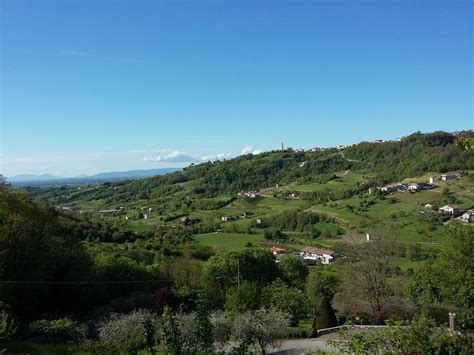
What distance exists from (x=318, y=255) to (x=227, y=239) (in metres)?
15.7

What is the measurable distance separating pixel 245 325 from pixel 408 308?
11.7 metres

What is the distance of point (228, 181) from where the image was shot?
14000cm

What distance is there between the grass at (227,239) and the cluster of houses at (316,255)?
612 centimetres

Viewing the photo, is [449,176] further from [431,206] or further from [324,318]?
[324,318]

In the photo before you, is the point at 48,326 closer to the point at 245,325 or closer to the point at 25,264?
the point at 25,264

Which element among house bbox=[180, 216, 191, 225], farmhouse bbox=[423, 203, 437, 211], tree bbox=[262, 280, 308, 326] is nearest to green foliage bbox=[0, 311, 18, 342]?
tree bbox=[262, 280, 308, 326]

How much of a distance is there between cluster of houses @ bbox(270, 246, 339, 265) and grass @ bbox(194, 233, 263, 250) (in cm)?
612

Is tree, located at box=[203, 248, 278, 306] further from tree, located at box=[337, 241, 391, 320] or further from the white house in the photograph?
the white house

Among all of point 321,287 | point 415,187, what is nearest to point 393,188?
point 415,187

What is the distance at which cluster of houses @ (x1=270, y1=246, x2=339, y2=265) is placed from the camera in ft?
206

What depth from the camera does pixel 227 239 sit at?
71.5 metres

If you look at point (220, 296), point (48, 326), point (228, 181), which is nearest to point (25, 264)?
point (48, 326)

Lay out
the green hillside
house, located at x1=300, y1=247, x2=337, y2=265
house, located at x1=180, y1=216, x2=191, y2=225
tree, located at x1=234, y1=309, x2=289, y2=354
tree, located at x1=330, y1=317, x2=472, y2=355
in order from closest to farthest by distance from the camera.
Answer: tree, located at x1=330, y1=317, x2=472, y2=355 < tree, located at x1=234, y1=309, x2=289, y2=354 < house, located at x1=300, y1=247, x2=337, y2=265 < the green hillside < house, located at x1=180, y1=216, x2=191, y2=225

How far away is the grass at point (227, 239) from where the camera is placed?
6738 cm
